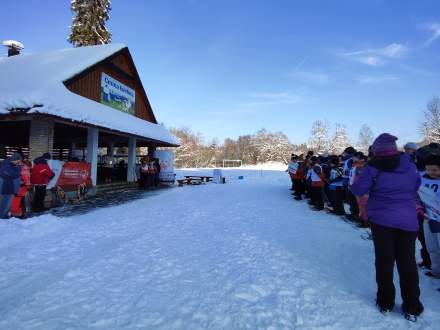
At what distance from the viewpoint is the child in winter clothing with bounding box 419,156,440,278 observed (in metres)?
3.89

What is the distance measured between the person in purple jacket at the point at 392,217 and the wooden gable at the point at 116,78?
13.1 meters

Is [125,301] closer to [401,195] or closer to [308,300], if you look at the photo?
[308,300]

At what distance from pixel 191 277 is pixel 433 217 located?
311 cm

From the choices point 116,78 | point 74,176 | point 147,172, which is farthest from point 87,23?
point 74,176

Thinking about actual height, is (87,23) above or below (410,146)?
above

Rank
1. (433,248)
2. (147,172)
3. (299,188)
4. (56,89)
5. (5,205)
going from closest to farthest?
(433,248) < (5,205) < (56,89) < (299,188) < (147,172)

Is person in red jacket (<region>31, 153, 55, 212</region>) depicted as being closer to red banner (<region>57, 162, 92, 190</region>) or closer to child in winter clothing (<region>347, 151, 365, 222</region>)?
red banner (<region>57, 162, 92, 190</region>)

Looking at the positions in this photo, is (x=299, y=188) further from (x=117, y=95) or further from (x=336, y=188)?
(x=117, y=95)

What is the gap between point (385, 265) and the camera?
3.35 meters

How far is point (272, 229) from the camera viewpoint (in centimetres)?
706

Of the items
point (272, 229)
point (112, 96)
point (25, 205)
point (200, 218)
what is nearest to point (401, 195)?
point (272, 229)

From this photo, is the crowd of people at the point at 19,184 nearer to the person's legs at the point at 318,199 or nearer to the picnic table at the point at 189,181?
Result: the person's legs at the point at 318,199

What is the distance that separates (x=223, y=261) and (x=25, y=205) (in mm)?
7087

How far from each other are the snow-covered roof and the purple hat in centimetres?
990
